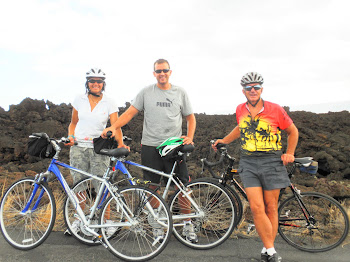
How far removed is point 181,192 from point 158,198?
44 cm

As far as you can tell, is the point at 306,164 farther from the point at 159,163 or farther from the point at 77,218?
the point at 77,218

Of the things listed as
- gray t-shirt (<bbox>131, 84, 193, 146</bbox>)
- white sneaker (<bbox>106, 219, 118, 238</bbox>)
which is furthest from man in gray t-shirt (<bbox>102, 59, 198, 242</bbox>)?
white sneaker (<bbox>106, 219, 118, 238</bbox>)

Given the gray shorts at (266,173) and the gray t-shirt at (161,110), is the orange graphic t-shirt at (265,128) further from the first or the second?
the gray t-shirt at (161,110)

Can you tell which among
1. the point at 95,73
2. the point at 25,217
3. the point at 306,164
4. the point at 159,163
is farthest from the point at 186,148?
the point at 25,217

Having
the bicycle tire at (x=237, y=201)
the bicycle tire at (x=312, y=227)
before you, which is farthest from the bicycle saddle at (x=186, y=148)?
the bicycle tire at (x=312, y=227)

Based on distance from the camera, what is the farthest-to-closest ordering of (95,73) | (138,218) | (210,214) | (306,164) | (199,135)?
(199,135) < (95,73) < (210,214) < (306,164) < (138,218)

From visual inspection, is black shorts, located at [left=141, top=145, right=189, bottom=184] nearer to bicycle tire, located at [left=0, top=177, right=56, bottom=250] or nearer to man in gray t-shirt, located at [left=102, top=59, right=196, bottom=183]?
man in gray t-shirt, located at [left=102, top=59, right=196, bottom=183]

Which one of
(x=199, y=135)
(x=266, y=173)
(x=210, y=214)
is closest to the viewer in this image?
(x=266, y=173)

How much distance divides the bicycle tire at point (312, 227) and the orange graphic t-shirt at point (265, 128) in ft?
3.00

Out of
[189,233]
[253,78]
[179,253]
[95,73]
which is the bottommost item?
[179,253]

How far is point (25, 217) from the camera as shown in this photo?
13.1ft

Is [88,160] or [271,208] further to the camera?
[88,160]

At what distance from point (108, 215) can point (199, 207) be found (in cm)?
109

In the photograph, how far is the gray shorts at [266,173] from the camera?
332cm
